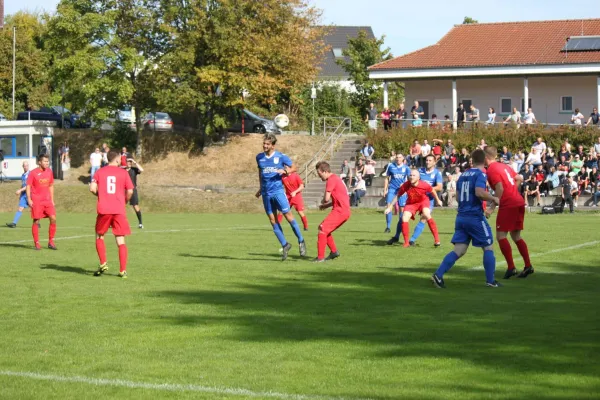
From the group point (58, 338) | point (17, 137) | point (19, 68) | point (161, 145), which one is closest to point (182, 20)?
point (161, 145)

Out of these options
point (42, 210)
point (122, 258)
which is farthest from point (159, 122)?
point (122, 258)

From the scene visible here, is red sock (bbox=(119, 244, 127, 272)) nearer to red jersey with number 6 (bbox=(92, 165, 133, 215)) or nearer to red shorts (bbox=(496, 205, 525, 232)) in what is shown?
red jersey with number 6 (bbox=(92, 165, 133, 215))

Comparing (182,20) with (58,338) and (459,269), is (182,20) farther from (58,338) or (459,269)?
(58,338)

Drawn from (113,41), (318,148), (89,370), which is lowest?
(89,370)

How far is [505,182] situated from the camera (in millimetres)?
14469

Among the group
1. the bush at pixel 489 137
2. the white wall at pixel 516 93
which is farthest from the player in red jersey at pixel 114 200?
the white wall at pixel 516 93

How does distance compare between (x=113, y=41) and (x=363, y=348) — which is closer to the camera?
(x=363, y=348)

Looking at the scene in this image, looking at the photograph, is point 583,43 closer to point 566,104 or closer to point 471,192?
point 566,104

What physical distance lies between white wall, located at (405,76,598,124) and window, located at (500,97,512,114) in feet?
0.54

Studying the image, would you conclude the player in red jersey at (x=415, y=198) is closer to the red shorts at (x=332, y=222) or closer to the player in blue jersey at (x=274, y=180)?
the player in blue jersey at (x=274, y=180)

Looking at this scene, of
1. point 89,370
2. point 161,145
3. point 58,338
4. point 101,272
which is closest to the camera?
point 89,370

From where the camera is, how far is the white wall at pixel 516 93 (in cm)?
5241

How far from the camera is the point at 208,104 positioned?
169 ft

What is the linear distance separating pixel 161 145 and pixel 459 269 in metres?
39.7
